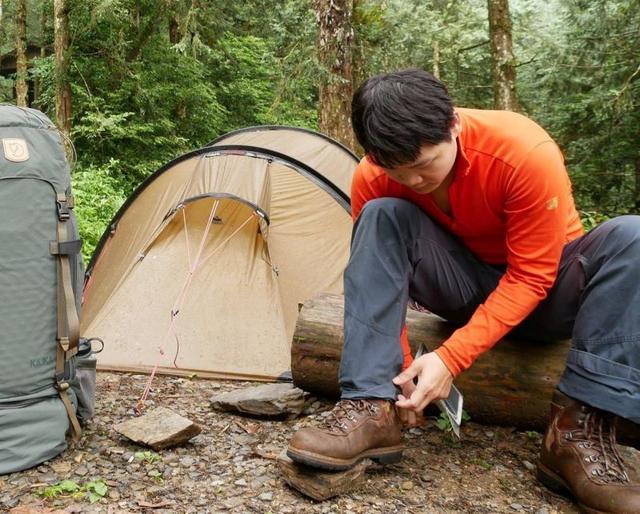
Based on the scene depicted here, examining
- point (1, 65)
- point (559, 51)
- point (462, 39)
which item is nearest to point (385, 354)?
point (559, 51)

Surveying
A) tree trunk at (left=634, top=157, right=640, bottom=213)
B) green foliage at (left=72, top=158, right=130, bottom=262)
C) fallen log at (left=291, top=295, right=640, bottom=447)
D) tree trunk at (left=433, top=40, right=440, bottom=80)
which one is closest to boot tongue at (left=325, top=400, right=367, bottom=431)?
fallen log at (left=291, top=295, right=640, bottom=447)

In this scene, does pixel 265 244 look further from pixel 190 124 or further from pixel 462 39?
pixel 462 39

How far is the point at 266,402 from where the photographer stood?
264 cm

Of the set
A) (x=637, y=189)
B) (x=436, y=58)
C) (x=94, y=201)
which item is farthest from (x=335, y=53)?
(x=436, y=58)

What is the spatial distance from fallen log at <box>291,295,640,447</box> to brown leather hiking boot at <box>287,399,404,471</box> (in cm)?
54

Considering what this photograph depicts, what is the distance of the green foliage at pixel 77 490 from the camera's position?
6.34 ft

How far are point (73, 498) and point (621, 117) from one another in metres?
8.21

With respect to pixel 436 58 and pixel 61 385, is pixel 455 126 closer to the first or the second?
pixel 61 385

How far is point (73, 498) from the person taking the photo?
1930 mm

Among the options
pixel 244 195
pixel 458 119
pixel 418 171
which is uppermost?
pixel 458 119

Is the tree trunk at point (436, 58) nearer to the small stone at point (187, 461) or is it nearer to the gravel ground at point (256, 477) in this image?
the gravel ground at point (256, 477)

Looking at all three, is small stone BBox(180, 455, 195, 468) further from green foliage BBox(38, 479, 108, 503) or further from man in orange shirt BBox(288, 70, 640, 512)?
man in orange shirt BBox(288, 70, 640, 512)

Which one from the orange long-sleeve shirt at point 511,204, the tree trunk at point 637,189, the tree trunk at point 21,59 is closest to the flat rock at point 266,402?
the orange long-sleeve shirt at point 511,204

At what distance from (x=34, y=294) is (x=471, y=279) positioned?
153cm
